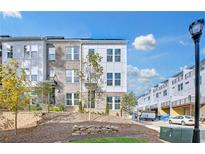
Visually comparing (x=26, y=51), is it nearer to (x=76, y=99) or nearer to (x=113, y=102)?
(x=76, y=99)

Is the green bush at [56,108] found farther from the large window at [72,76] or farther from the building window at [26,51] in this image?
the building window at [26,51]

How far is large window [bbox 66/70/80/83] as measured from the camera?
438 inches

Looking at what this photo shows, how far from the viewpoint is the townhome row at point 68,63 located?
1088 centimetres

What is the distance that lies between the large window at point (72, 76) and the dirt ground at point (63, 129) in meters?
1.18

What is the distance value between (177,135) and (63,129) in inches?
142

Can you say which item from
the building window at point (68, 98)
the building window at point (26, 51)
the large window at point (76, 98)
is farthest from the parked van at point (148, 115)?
the building window at point (26, 51)

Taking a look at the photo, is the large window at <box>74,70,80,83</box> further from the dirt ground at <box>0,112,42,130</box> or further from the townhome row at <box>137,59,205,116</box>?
the townhome row at <box>137,59,205,116</box>
